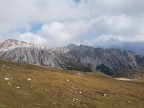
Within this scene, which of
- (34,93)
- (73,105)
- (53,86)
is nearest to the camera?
(73,105)

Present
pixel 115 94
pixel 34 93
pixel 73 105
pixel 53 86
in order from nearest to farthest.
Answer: pixel 73 105
pixel 34 93
pixel 53 86
pixel 115 94

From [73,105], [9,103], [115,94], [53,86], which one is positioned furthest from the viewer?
[115,94]

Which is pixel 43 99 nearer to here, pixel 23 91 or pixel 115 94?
pixel 23 91

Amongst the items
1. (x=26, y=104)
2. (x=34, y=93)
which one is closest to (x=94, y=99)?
(x=34, y=93)

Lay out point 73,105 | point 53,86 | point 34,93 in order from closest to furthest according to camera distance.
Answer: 1. point 73,105
2. point 34,93
3. point 53,86

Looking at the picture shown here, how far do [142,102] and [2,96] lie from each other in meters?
31.2

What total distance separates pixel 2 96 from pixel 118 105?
22.6 metres

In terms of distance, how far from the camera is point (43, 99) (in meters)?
55.5

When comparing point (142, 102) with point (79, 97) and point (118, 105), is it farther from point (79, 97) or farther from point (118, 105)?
point (79, 97)

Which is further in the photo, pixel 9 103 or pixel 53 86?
pixel 53 86

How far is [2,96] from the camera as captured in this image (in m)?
52.8

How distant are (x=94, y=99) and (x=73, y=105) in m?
8.17

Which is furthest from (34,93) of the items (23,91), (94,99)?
(94,99)

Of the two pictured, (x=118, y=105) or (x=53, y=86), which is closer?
(x=118, y=105)
